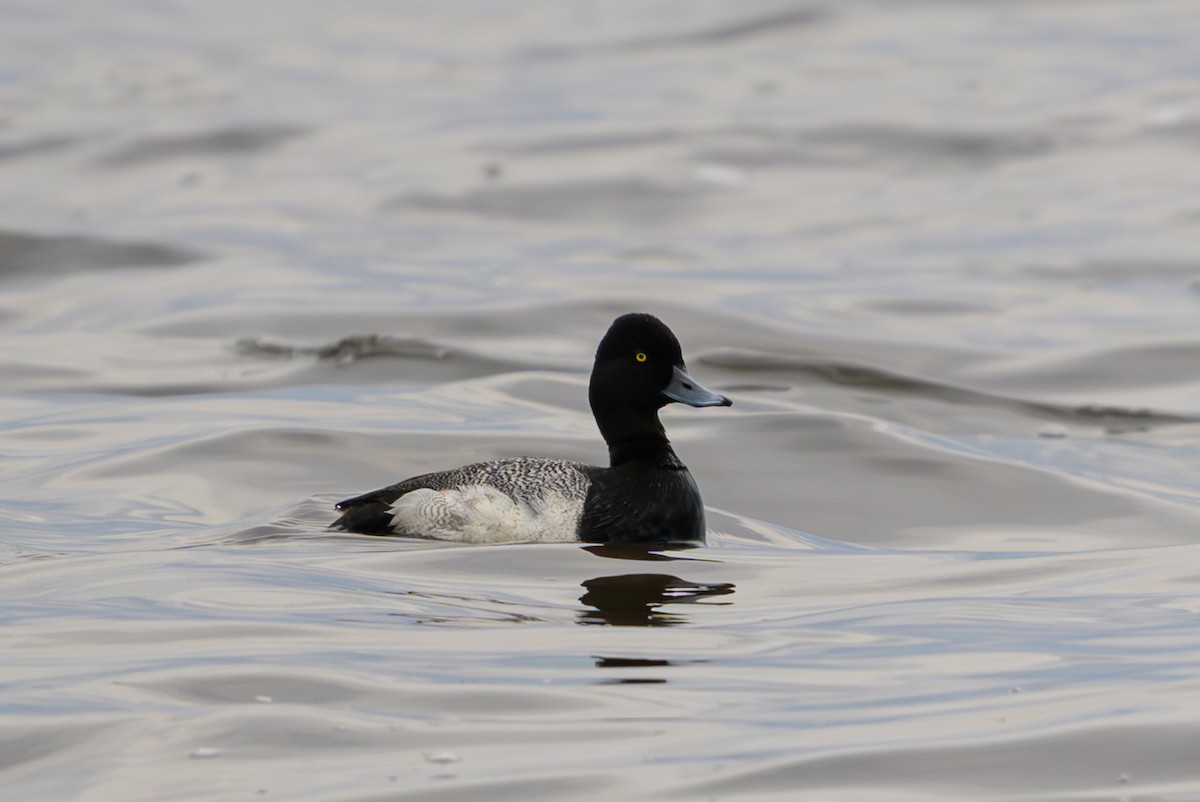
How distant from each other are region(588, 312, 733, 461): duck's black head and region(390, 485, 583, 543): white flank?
729 mm

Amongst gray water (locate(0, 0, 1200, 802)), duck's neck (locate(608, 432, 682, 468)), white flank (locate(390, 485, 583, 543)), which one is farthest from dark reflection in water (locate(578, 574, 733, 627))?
duck's neck (locate(608, 432, 682, 468))

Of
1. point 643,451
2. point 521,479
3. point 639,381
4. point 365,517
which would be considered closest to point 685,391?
point 639,381

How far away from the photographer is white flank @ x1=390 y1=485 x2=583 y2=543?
7.05m

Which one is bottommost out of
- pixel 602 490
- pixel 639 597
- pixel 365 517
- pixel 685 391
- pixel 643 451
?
pixel 639 597

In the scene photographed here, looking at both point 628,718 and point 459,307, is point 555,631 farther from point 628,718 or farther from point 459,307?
point 459,307

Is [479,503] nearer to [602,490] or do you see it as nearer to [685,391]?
[602,490]

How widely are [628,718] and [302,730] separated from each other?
0.87m

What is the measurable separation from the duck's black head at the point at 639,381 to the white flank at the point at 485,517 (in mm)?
729

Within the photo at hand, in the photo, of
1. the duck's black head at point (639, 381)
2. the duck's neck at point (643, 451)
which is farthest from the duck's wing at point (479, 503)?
the duck's black head at point (639, 381)

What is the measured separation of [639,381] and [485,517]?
1.09m

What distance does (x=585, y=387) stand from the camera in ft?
37.1

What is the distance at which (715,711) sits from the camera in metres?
4.84

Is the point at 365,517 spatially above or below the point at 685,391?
below

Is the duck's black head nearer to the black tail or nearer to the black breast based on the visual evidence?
the black breast
